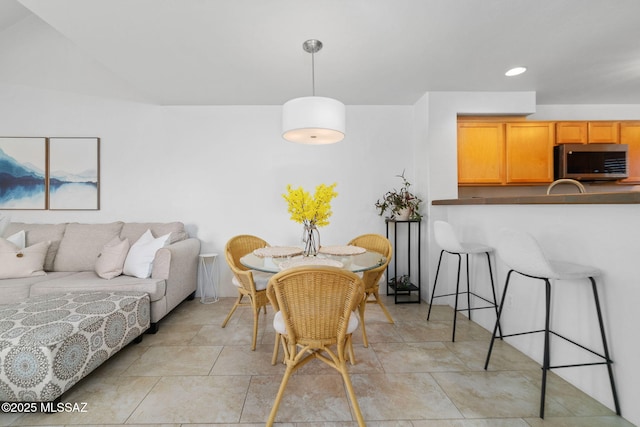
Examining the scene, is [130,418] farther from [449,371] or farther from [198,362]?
[449,371]

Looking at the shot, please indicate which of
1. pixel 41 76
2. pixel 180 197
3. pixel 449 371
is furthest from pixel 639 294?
pixel 41 76

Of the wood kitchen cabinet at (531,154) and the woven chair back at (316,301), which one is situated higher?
the wood kitchen cabinet at (531,154)

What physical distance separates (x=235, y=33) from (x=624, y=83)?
159 inches

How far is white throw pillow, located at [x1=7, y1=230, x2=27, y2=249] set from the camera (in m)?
2.84

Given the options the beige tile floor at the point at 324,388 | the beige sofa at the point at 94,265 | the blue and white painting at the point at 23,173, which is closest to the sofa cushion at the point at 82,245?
the beige sofa at the point at 94,265

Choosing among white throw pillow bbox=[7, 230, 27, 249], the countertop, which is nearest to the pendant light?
the countertop

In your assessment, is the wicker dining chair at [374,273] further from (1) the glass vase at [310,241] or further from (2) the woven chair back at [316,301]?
(2) the woven chair back at [316,301]

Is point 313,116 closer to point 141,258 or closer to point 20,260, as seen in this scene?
point 141,258

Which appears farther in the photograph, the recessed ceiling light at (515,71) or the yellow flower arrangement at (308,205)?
the recessed ceiling light at (515,71)

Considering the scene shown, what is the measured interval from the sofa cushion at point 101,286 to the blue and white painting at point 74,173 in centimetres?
128

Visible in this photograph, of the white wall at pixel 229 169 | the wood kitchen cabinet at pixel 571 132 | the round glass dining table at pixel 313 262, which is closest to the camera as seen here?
the round glass dining table at pixel 313 262

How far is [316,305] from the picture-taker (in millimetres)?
1320

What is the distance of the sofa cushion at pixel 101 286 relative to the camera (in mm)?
2326

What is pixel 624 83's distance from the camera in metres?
2.96
